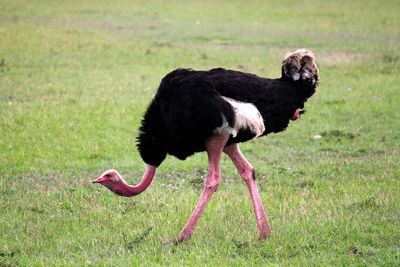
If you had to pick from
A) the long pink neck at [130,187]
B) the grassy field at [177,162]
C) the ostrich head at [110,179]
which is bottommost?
the grassy field at [177,162]

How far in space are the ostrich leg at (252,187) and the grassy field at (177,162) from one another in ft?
0.48

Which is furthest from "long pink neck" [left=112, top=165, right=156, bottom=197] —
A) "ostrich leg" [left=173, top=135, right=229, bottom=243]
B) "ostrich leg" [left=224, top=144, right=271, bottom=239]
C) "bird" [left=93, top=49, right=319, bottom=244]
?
"ostrich leg" [left=224, top=144, right=271, bottom=239]

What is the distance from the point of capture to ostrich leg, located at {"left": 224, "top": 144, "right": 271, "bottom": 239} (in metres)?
5.56

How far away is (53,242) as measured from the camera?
5684 mm

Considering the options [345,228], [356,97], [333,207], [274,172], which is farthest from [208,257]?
[356,97]

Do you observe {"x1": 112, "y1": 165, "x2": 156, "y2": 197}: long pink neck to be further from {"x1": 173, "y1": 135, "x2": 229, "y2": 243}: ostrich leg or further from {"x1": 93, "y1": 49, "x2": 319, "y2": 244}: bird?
{"x1": 173, "y1": 135, "x2": 229, "y2": 243}: ostrich leg

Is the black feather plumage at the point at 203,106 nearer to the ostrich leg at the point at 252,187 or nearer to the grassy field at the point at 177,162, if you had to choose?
the ostrich leg at the point at 252,187

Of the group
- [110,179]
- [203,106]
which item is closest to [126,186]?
[110,179]

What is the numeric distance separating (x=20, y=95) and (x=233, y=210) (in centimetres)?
711

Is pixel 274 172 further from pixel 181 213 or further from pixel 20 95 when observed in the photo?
pixel 20 95

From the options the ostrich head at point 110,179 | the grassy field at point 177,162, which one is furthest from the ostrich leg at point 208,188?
the ostrich head at point 110,179

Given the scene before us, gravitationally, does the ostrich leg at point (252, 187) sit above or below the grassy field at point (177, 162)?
above

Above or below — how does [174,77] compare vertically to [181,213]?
above

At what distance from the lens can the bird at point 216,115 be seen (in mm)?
5348
